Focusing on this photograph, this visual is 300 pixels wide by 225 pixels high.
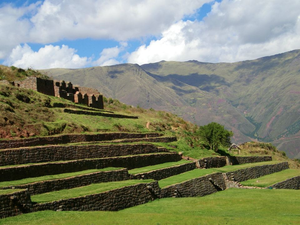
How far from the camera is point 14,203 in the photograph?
1402cm

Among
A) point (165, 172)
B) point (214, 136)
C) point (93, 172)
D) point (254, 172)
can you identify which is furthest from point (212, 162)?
point (93, 172)

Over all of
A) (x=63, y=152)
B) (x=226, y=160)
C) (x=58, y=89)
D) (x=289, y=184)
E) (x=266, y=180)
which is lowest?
(x=289, y=184)

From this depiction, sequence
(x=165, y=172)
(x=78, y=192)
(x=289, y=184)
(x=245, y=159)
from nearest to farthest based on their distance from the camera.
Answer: (x=78, y=192) < (x=165, y=172) < (x=289, y=184) < (x=245, y=159)

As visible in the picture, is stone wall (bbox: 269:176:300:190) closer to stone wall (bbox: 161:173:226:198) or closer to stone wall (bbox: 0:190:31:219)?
stone wall (bbox: 161:173:226:198)

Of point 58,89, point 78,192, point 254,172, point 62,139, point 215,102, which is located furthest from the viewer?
point 215,102

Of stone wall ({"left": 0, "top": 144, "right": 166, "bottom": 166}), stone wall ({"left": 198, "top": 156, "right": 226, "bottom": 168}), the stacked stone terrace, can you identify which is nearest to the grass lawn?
the stacked stone terrace

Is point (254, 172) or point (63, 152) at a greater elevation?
point (63, 152)

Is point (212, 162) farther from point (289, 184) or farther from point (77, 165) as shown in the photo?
point (77, 165)

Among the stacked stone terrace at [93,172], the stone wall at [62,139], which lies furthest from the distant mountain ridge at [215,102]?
the stone wall at [62,139]

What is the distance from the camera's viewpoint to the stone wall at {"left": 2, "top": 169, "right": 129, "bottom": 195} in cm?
1702

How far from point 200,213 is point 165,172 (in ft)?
29.9

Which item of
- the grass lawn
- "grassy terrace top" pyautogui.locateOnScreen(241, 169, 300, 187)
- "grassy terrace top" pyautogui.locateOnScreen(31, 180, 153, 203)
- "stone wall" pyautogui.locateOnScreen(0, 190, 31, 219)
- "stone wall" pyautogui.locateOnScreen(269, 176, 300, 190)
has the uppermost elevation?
"stone wall" pyautogui.locateOnScreen(0, 190, 31, 219)

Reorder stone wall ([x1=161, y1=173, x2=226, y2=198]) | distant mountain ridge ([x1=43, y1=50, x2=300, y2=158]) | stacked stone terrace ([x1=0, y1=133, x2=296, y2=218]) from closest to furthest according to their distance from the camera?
stacked stone terrace ([x1=0, y1=133, x2=296, y2=218])
stone wall ([x1=161, y1=173, x2=226, y2=198])
distant mountain ridge ([x1=43, y1=50, x2=300, y2=158])

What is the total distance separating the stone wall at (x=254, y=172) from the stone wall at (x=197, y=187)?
1597mm
